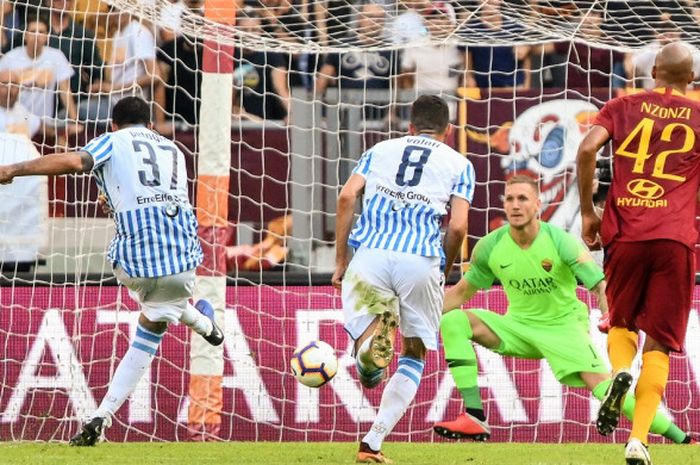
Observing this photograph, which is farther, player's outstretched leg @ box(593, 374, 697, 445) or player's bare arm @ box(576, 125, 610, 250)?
player's outstretched leg @ box(593, 374, 697, 445)

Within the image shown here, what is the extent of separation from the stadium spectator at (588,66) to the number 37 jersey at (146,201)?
3.52 m

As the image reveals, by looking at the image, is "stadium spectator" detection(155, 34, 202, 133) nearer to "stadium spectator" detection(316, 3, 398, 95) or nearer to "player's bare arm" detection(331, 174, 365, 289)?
"stadium spectator" detection(316, 3, 398, 95)

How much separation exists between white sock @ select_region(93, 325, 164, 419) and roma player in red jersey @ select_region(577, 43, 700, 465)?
2.94 m

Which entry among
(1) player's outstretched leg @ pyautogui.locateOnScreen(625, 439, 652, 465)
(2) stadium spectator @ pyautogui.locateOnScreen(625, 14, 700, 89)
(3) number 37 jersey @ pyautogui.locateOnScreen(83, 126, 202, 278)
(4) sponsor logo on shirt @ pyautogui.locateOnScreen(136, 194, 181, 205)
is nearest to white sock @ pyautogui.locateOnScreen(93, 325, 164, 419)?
(3) number 37 jersey @ pyautogui.locateOnScreen(83, 126, 202, 278)

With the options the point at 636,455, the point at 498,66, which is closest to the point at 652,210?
the point at 636,455

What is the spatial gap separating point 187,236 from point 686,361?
3.63m

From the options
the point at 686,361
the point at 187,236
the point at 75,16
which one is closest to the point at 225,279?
the point at 187,236

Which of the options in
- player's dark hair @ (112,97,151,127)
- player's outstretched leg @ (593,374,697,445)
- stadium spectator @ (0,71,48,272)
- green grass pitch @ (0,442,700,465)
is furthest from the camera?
stadium spectator @ (0,71,48,272)

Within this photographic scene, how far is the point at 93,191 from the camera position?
435 inches

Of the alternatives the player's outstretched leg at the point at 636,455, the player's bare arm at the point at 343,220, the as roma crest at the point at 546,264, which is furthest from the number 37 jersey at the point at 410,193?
the as roma crest at the point at 546,264

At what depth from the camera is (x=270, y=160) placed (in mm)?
11219

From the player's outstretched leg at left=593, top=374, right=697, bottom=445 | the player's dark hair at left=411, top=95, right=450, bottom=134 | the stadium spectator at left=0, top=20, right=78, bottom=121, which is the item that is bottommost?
the player's outstretched leg at left=593, top=374, right=697, bottom=445

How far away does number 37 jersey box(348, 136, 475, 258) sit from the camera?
291 inches

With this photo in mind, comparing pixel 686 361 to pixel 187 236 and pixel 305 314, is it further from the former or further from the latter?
pixel 187 236
